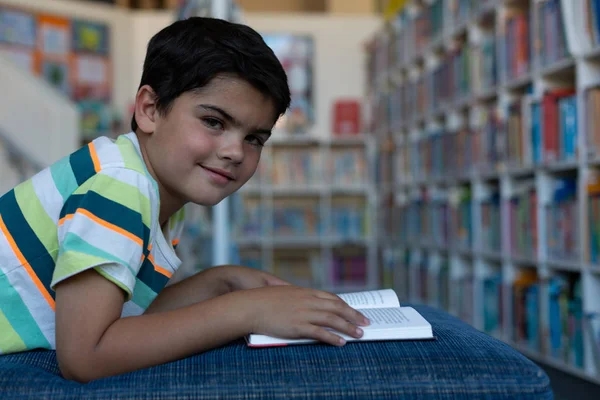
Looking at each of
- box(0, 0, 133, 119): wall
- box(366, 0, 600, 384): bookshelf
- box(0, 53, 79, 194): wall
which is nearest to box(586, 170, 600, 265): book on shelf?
box(366, 0, 600, 384): bookshelf

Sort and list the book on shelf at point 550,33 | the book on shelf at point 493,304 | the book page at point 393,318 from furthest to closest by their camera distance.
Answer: the book on shelf at point 493,304 < the book on shelf at point 550,33 < the book page at point 393,318

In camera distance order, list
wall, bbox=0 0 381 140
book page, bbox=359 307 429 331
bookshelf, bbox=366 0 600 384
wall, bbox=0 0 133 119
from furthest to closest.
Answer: wall, bbox=0 0 381 140, wall, bbox=0 0 133 119, bookshelf, bbox=366 0 600 384, book page, bbox=359 307 429 331

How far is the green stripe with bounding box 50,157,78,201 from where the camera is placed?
802mm

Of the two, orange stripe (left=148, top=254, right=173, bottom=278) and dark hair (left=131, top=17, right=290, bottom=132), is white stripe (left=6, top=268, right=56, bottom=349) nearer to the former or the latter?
orange stripe (left=148, top=254, right=173, bottom=278)

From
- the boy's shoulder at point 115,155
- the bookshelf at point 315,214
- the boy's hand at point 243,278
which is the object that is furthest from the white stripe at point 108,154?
the bookshelf at point 315,214

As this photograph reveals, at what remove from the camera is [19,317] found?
82cm

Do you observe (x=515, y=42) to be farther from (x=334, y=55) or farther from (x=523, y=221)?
(x=334, y=55)

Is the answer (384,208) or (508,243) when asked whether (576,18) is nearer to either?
(508,243)

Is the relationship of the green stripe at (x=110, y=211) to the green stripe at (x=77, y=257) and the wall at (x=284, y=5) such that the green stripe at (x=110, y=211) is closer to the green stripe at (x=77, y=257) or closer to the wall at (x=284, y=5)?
the green stripe at (x=77, y=257)

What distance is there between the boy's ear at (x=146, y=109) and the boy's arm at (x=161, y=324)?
27 centimetres

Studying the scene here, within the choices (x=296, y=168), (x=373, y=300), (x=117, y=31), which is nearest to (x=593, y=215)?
(x=373, y=300)

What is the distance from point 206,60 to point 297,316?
0.36 metres

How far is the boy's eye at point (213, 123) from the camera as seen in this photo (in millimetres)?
839

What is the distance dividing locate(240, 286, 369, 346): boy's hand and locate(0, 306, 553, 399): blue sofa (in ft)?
0.06
